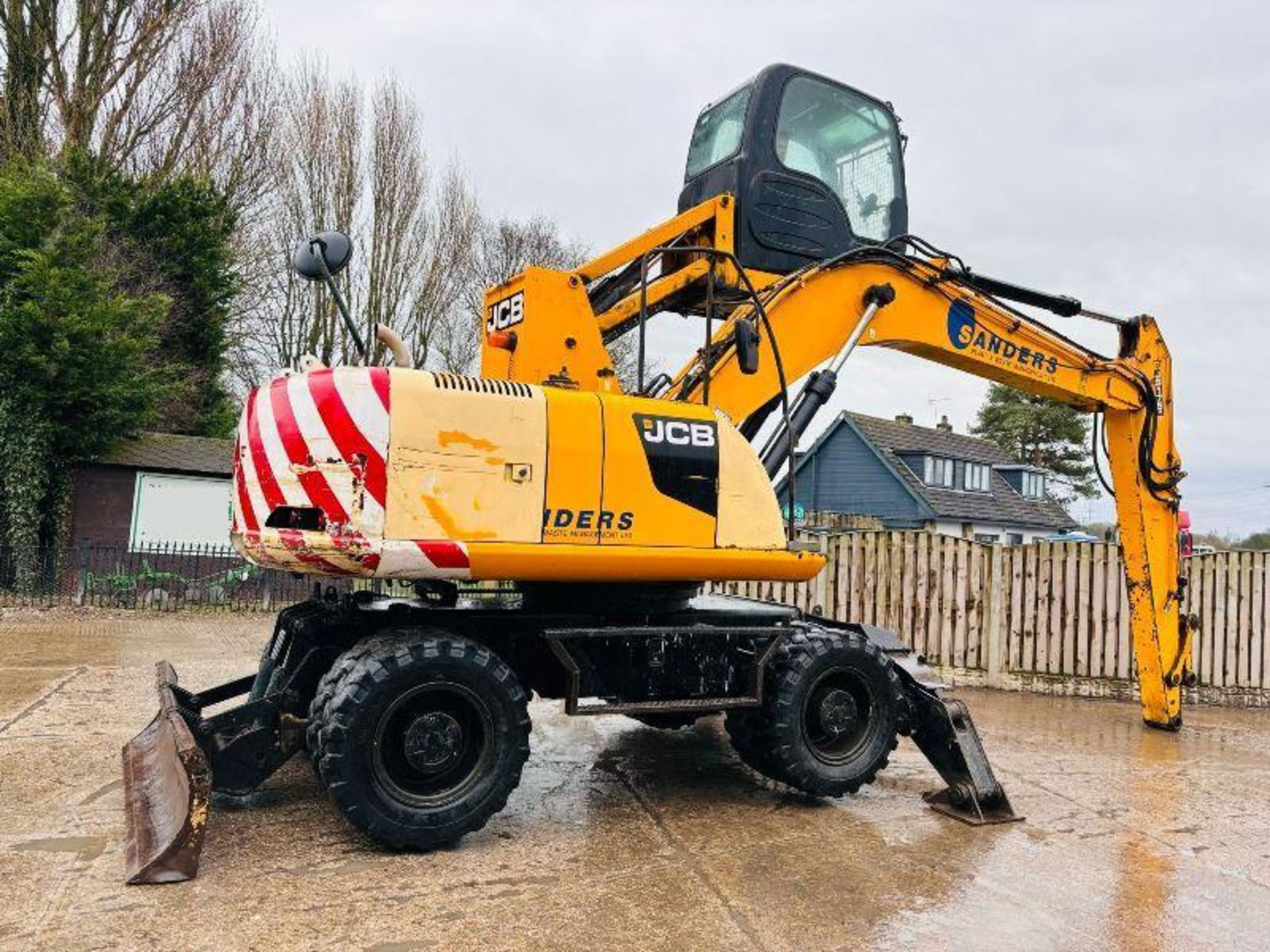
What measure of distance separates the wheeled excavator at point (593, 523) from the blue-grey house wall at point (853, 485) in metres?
26.1

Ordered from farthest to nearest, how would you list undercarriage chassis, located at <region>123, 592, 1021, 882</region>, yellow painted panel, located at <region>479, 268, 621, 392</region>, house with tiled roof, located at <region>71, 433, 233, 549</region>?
house with tiled roof, located at <region>71, 433, 233, 549</region>, yellow painted panel, located at <region>479, 268, 621, 392</region>, undercarriage chassis, located at <region>123, 592, 1021, 882</region>

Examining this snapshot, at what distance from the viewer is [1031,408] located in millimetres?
44844

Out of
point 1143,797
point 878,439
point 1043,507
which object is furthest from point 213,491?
point 1043,507

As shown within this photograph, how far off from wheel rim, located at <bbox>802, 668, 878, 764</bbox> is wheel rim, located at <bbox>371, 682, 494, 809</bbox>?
1.82 meters

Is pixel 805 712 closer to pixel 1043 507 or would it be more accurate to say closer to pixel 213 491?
pixel 213 491

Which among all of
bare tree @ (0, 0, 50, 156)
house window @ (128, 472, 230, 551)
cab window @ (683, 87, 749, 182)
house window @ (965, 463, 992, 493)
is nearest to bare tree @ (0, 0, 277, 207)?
bare tree @ (0, 0, 50, 156)

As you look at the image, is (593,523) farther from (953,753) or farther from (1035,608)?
(1035,608)

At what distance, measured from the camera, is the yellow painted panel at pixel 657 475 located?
479 cm

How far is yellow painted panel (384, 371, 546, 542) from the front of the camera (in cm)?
430

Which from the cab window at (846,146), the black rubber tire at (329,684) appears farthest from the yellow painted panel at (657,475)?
the cab window at (846,146)

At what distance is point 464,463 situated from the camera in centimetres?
443

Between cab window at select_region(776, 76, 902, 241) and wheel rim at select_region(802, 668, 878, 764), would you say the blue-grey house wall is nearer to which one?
cab window at select_region(776, 76, 902, 241)

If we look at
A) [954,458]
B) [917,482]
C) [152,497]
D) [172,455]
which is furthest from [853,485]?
[152,497]

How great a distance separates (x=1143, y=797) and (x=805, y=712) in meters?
2.25
